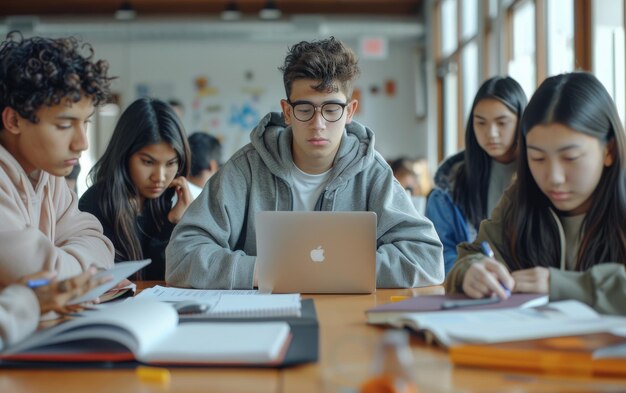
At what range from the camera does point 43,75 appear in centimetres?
159

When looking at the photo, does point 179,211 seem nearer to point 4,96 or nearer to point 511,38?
point 4,96

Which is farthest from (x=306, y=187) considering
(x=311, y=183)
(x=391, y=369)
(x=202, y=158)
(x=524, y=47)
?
(x=524, y=47)

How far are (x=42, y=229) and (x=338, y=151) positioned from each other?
89cm

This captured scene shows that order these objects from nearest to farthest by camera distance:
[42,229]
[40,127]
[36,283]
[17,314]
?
[17,314]
[36,283]
[40,127]
[42,229]

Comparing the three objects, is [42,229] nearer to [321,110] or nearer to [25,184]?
[25,184]

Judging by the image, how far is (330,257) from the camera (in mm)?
1769

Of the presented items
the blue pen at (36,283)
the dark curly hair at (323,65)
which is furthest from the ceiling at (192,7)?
the blue pen at (36,283)

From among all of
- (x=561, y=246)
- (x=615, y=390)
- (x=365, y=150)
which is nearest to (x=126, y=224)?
(x=365, y=150)

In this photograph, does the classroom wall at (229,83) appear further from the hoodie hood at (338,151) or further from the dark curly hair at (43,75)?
the dark curly hair at (43,75)

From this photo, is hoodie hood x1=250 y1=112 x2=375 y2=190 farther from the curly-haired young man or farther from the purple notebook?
the purple notebook

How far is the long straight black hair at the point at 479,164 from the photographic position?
9.98ft

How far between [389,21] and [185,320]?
866cm

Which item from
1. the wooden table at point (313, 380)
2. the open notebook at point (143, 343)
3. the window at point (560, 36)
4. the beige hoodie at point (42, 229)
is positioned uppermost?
the window at point (560, 36)

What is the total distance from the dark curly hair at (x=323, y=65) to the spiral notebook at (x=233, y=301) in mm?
666
